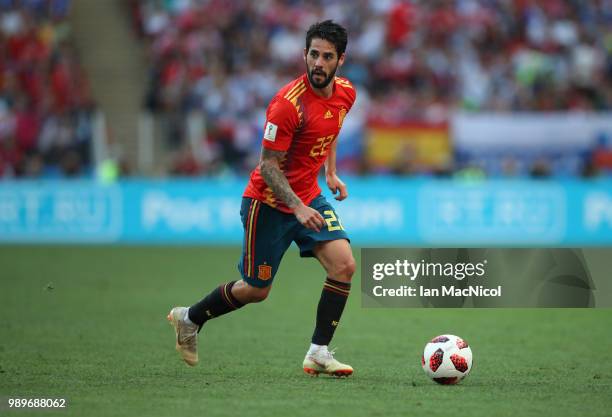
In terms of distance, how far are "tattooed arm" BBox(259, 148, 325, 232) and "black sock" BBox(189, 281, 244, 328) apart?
2.87 feet

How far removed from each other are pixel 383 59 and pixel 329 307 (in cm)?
1743

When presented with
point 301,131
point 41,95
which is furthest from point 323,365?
point 41,95

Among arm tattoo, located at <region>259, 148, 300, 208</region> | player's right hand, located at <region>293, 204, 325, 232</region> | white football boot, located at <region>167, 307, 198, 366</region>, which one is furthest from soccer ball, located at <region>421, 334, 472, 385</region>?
white football boot, located at <region>167, 307, 198, 366</region>

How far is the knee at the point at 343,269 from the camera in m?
7.51

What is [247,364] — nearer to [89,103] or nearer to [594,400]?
[594,400]

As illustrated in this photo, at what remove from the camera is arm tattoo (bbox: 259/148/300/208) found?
23.7 feet

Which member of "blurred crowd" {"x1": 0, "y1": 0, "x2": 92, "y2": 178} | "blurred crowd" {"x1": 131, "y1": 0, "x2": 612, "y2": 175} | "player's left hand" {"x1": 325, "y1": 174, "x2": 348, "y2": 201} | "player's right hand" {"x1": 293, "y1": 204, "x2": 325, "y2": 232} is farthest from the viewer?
"blurred crowd" {"x1": 131, "y1": 0, "x2": 612, "y2": 175}

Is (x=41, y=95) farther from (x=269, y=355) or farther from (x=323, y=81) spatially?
(x=323, y=81)

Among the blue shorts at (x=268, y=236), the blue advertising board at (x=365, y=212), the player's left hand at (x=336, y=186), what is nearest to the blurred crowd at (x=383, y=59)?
the blue advertising board at (x=365, y=212)

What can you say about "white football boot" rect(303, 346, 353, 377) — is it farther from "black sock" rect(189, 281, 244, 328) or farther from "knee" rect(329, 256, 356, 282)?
"black sock" rect(189, 281, 244, 328)

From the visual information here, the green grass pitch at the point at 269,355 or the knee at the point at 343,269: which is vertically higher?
the knee at the point at 343,269

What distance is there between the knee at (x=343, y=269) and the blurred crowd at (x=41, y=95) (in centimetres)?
1519

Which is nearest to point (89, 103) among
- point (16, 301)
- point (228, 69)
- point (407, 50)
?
point (228, 69)

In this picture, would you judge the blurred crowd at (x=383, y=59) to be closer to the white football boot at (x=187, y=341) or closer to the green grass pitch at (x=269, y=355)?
the green grass pitch at (x=269, y=355)
